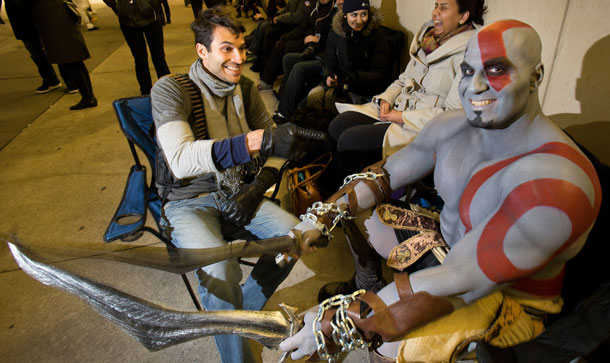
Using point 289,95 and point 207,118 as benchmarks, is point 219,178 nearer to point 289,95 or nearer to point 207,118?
point 207,118

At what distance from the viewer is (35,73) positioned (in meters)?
6.00

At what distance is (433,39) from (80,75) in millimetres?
4438

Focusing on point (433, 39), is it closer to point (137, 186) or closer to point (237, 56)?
point (237, 56)

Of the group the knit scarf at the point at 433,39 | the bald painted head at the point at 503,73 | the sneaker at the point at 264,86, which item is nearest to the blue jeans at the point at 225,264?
the bald painted head at the point at 503,73

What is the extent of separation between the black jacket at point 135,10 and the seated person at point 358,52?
2.18m

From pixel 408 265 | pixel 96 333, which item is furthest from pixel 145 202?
pixel 408 265

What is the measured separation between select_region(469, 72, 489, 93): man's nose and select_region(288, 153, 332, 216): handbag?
1.56 meters

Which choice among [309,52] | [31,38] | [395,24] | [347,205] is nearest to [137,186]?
[347,205]

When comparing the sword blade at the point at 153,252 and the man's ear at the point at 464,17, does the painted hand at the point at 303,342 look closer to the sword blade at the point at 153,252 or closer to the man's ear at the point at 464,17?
the sword blade at the point at 153,252

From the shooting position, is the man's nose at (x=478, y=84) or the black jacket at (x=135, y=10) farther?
the black jacket at (x=135, y=10)

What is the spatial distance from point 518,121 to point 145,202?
1923mm

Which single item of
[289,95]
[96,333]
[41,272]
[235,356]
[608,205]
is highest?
[608,205]

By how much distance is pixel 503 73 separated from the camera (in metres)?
0.96

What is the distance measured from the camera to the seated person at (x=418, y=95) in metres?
2.10
